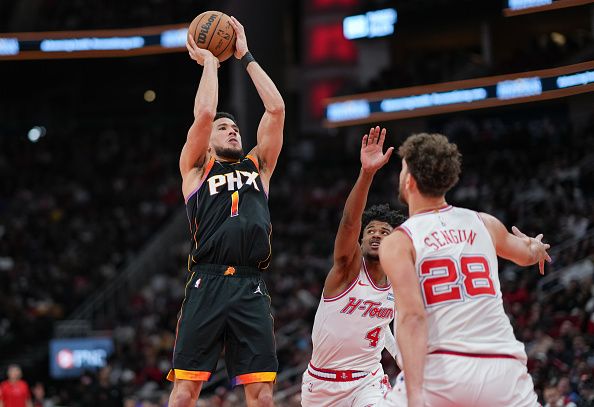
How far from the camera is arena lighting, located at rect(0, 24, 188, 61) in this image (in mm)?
15453

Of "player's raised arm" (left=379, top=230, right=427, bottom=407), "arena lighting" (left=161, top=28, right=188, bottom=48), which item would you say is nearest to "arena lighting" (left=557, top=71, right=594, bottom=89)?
"player's raised arm" (left=379, top=230, right=427, bottom=407)

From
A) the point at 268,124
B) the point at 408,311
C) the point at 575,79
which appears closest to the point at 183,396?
the point at 268,124

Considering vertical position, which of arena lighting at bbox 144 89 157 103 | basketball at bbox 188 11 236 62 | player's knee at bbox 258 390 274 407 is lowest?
player's knee at bbox 258 390 274 407

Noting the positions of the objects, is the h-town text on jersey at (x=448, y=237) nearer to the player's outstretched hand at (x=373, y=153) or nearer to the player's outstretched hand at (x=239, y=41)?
the player's outstretched hand at (x=373, y=153)

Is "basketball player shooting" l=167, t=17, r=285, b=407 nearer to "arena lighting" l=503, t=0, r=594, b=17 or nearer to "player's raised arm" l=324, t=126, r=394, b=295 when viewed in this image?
"player's raised arm" l=324, t=126, r=394, b=295

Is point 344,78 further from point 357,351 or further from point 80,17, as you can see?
point 357,351

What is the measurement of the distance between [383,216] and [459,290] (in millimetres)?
2489

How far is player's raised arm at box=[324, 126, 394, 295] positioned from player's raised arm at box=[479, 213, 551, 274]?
3.03 ft

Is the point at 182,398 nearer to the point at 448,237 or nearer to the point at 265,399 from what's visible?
the point at 265,399

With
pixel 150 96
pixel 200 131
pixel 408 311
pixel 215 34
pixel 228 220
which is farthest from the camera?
pixel 150 96

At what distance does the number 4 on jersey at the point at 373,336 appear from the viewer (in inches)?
272

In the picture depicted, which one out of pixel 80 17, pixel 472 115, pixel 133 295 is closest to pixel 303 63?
pixel 80 17

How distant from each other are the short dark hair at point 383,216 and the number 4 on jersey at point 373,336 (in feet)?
2.46

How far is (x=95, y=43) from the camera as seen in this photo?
16.5m
